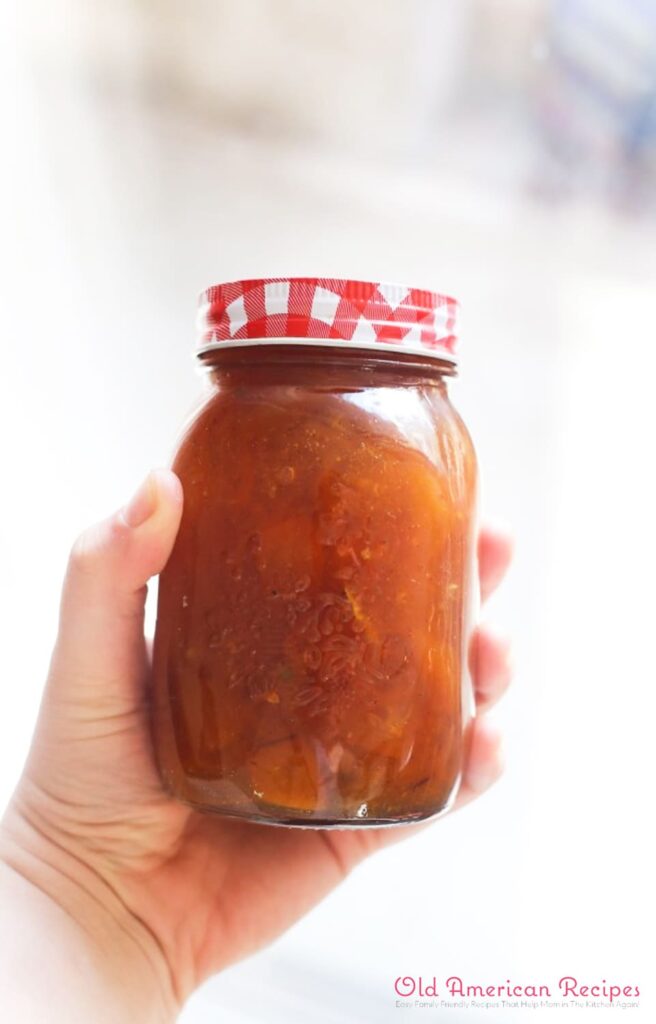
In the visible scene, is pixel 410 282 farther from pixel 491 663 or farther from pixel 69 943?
pixel 69 943

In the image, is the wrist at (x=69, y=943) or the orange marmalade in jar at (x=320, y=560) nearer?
the orange marmalade in jar at (x=320, y=560)

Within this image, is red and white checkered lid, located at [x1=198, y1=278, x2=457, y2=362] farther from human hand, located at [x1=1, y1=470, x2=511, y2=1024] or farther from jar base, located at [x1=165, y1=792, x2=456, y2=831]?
jar base, located at [x1=165, y1=792, x2=456, y2=831]

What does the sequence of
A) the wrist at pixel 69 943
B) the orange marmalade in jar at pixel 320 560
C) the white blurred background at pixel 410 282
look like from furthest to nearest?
the white blurred background at pixel 410 282, the wrist at pixel 69 943, the orange marmalade in jar at pixel 320 560

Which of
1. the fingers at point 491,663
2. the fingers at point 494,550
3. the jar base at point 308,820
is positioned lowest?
the jar base at point 308,820

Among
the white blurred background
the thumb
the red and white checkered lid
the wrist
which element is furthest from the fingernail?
the white blurred background

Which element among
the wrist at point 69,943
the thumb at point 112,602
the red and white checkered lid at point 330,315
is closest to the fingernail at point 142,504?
the thumb at point 112,602

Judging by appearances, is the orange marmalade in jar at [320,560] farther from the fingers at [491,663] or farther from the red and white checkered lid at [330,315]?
the fingers at [491,663]
